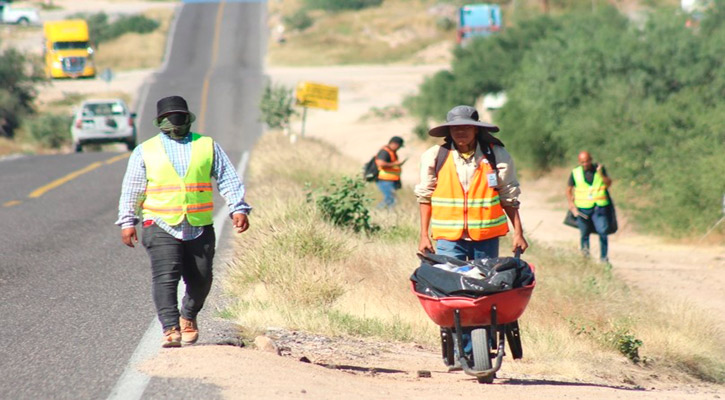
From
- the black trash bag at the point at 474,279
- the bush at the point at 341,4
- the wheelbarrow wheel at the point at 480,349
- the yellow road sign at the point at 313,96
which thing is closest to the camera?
the black trash bag at the point at 474,279

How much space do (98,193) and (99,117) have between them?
15.1m

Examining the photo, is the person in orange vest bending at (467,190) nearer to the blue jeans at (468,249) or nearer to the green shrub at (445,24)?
the blue jeans at (468,249)

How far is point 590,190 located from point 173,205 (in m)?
9.32

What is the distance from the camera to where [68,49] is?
63.5 meters

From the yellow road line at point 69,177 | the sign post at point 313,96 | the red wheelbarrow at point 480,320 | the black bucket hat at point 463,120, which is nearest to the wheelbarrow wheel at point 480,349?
the red wheelbarrow at point 480,320

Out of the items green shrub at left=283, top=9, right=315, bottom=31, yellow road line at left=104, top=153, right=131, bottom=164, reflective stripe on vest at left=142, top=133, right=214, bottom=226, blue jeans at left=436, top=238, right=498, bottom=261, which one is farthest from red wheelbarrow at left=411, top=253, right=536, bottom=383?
green shrub at left=283, top=9, right=315, bottom=31

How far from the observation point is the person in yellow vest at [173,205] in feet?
23.4

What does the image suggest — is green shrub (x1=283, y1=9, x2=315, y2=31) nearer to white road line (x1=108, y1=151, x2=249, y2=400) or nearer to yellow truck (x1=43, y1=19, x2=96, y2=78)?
yellow truck (x1=43, y1=19, x2=96, y2=78)

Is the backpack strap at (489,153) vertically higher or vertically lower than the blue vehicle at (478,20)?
lower

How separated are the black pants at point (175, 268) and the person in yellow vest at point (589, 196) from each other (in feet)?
29.3

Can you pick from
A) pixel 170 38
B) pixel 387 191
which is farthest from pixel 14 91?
pixel 387 191

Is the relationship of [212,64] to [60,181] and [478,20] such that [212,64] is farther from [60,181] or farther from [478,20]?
[60,181]

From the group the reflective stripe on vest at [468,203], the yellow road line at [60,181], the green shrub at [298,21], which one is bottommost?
the yellow road line at [60,181]

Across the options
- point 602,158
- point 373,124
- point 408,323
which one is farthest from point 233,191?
point 373,124
